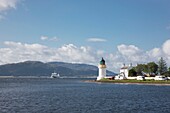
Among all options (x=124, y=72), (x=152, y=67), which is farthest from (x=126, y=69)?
(x=152, y=67)

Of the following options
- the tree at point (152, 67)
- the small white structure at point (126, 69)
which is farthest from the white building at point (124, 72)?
the tree at point (152, 67)

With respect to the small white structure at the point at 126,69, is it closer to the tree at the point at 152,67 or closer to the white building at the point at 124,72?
the white building at the point at 124,72

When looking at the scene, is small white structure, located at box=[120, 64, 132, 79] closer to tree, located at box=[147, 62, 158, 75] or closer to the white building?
the white building

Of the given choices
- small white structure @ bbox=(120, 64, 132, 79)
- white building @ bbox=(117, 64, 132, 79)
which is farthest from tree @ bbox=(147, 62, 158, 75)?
white building @ bbox=(117, 64, 132, 79)

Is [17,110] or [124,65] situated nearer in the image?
[17,110]

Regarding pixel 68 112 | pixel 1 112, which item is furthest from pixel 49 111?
pixel 1 112

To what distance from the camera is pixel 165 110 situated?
52.8 metres

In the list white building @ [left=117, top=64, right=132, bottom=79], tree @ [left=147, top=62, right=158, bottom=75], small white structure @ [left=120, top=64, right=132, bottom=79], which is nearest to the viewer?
white building @ [left=117, top=64, right=132, bottom=79]

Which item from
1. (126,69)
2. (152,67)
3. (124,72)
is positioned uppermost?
(152,67)

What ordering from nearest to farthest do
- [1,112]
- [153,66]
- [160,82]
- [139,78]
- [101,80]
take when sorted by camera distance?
[1,112] < [160,82] < [139,78] < [101,80] < [153,66]

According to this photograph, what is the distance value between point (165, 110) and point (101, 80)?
4853 inches

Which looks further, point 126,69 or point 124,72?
point 124,72

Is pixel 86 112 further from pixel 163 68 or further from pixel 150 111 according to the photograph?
pixel 163 68

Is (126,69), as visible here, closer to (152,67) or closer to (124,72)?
(124,72)
